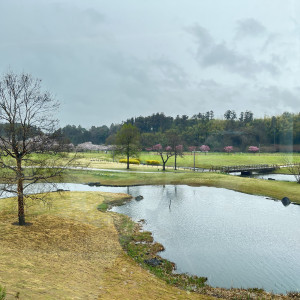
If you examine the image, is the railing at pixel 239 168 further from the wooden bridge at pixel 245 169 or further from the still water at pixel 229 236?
the still water at pixel 229 236

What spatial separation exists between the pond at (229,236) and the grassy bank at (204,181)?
7847mm

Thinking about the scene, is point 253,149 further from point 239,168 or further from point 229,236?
point 229,236

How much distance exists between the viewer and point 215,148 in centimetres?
18038

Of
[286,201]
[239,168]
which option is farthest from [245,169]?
[286,201]

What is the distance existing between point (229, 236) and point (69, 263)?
1695 centimetres

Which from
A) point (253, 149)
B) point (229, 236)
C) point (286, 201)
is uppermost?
point (253, 149)

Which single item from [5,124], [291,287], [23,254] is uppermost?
[5,124]

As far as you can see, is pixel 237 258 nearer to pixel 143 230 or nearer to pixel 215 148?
pixel 143 230

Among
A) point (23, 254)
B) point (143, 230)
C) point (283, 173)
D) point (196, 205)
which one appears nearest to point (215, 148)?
point (283, 173)

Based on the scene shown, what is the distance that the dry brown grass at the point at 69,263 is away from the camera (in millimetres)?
14883

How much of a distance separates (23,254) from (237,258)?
16981 mm

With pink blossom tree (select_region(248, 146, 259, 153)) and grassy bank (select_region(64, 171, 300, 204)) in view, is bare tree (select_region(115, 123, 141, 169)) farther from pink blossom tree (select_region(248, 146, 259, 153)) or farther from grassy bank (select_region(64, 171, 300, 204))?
pink blossom tree (select_region(248, 146, 259, 153))

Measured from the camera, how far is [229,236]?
29.0 meters

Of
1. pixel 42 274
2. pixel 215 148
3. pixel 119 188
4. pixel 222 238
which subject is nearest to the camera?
pixel 42 274
